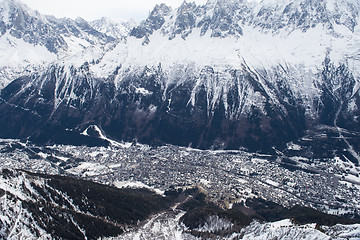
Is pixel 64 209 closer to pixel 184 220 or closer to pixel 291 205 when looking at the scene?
pixel 184 220

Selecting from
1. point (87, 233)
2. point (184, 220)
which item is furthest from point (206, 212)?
point (87, 233)

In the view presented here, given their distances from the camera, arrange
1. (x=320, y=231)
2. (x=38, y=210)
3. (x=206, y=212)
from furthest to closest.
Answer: (x=206, y=212), (x=38, y=210), (x=320, y=231)

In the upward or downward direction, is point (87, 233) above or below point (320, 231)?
below

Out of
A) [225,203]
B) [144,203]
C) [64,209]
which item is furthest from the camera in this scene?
[225,203]

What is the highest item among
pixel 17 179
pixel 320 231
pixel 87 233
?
pixel 320 231

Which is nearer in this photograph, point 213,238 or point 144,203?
point 213,238

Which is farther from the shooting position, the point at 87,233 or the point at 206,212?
the point at 206,212

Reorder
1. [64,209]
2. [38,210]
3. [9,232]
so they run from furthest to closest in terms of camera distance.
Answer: [64,209] → [38,210] → [9,232]

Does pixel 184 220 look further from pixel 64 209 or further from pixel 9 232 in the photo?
pixel 9 232

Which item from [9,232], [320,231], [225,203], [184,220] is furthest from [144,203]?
[320,231]
